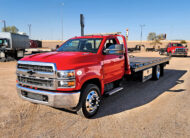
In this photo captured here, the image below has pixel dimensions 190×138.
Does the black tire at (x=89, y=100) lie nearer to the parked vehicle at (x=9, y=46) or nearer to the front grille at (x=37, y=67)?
the front grille at (x=37, y=67)

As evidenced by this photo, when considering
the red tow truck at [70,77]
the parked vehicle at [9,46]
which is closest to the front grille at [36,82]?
the red tow truck at [70,77]

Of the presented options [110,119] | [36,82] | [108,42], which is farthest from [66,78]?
[108,42]

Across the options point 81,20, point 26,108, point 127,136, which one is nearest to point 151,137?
point 127,136

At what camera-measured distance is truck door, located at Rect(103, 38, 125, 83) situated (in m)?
4.21

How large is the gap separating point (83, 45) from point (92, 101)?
175 centimetres

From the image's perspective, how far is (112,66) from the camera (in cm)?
446

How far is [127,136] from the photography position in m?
3.02

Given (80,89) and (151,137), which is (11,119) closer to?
(80,89)

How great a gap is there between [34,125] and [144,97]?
3606 millimetres

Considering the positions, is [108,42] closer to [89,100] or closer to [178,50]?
[89,100]

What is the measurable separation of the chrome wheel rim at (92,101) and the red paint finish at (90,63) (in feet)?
1.14

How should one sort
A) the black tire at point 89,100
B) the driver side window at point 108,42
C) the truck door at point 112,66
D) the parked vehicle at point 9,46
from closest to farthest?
the black tire at point 89,100
the truck door at point 112,66
the driver side window at point 108,42
the parked vehicle at point 9,46

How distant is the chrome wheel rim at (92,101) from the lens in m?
3.67

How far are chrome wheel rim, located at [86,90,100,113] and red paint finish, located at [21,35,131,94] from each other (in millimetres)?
349
